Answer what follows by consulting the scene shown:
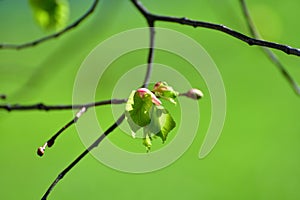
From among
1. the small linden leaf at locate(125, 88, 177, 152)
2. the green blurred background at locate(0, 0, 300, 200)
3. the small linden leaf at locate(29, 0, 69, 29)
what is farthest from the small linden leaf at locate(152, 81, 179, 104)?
the green blurred background at locate(0, 0, 300, 200)

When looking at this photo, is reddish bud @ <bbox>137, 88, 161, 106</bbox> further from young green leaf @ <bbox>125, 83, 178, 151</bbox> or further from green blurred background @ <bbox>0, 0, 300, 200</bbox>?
green blurred background @ <bbox>0, 0, 300, 200</bbox>

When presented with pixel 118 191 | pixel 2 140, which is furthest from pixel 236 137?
pixel 2 140

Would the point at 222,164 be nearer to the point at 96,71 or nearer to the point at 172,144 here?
the point at 96,71

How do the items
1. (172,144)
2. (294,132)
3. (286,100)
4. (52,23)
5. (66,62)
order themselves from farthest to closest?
(66,62) < (286,100) < (294,132) < (52,23) < (172,144)

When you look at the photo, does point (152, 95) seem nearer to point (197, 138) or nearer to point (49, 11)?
point (49, 11)

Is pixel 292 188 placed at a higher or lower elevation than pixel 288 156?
lower

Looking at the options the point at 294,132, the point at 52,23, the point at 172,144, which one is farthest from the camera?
the point at 294,132

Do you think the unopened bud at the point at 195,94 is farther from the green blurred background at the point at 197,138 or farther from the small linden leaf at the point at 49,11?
the green blurred background at the point at 197,138
